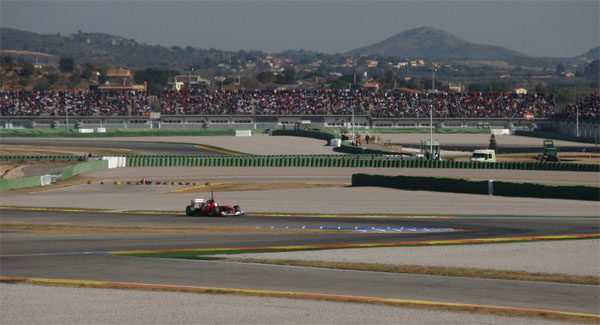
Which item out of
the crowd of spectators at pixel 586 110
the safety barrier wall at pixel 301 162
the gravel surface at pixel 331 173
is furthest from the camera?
the crowd of spectators at pixel 586 110

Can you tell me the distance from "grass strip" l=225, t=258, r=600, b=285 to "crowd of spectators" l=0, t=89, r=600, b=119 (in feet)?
384

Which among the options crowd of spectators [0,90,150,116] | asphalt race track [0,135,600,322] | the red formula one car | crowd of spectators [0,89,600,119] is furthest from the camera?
→ crowd of spectators [0,89,600,119]

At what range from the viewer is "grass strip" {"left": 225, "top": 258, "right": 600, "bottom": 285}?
972 inches

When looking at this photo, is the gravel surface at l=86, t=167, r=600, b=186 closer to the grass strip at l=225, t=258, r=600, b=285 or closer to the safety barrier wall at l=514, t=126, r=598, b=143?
the grass strip at l=225, t=258, r=600, b=285

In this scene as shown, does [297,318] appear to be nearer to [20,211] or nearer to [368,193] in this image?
[20,211]

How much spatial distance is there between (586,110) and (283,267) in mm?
101187

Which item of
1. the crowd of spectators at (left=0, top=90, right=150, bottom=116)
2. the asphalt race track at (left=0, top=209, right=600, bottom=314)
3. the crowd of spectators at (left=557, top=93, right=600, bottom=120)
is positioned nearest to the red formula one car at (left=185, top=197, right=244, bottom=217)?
the asphalt race track at (left=0, top=209, right=600, bottom=314)

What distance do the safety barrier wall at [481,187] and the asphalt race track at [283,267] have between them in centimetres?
729

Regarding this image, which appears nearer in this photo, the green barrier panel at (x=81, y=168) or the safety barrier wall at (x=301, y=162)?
the green barrier panel at (x=81, y=168)

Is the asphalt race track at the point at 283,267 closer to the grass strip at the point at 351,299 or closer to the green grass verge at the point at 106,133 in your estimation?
the grass strip at the point at 351,299

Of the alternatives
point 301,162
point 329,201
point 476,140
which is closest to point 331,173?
point 301,162

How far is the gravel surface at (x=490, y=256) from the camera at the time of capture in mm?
26719

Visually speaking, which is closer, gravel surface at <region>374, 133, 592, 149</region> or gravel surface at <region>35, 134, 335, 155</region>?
gravel surface at <region>35, 134, 335, 155</region>

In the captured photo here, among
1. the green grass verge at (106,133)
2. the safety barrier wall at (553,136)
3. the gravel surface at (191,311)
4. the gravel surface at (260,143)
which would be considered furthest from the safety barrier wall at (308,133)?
the gravel surface at (191,311)
